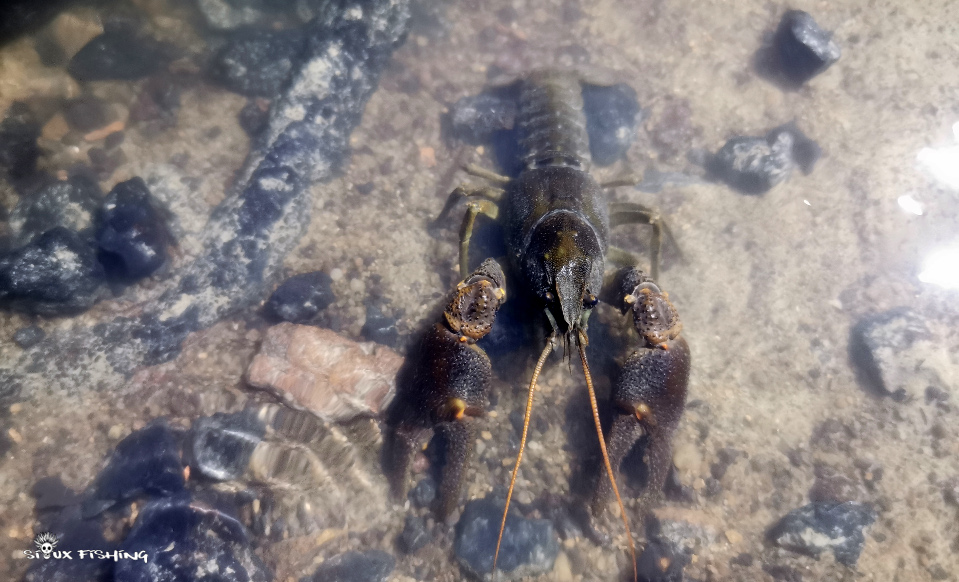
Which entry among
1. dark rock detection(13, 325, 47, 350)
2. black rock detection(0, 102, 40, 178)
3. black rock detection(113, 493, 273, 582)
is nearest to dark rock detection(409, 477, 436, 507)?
black rock detection(113, 493, 273, 582)

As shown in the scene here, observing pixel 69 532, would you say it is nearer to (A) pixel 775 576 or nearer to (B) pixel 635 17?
(A) pixel 775 576

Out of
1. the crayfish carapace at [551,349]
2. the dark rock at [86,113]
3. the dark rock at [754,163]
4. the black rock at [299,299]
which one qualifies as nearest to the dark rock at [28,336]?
the black rock at [299,299]

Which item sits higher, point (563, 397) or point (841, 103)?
point (841, 103)

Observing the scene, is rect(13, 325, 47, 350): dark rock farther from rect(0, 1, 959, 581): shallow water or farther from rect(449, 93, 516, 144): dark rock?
rect(449, 93, 516, 144): dark rock

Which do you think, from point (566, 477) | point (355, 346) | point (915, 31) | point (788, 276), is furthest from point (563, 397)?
point (915, 31)

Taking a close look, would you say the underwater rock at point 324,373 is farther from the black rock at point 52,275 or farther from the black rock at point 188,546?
the black rock at point 52,275

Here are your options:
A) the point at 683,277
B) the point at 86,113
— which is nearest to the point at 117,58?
the point at 86,113
